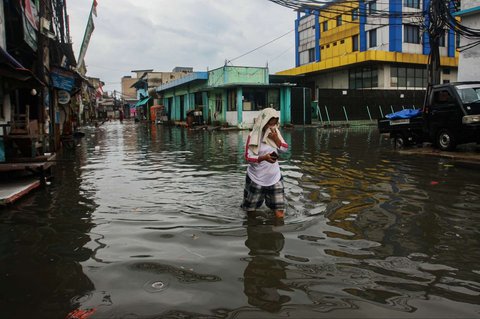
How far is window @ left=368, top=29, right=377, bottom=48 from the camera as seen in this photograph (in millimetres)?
40750

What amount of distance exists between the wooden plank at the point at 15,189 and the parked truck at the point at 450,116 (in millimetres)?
10669

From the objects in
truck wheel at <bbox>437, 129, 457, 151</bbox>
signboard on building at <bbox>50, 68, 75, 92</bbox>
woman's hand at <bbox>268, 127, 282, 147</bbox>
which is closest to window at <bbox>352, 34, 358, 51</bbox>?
truck wheel at <bbox>437, 129, 457, 151</bbox>

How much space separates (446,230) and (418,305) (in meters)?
2.21

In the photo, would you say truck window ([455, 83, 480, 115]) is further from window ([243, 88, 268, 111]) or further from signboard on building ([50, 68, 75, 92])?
window ([243, 88, 268, 111])

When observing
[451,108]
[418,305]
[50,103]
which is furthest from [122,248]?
[50,103]

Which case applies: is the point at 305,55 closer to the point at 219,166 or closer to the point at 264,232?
the point at 219,166

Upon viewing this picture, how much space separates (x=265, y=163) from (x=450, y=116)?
27.9 ft

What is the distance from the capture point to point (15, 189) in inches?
289

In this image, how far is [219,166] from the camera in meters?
11.0

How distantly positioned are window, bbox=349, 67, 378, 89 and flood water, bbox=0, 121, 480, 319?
33.3 m

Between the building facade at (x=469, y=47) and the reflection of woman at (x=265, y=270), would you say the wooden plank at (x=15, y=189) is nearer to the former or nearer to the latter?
the reflection of woman at (x=265, y=270)

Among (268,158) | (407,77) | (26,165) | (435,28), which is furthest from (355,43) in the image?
(268,158)

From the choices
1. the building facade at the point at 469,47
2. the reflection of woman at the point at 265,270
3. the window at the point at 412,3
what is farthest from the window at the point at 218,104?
the reflection of woman at the point at 265,270

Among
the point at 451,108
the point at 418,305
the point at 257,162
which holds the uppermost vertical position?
the point at 451,108
